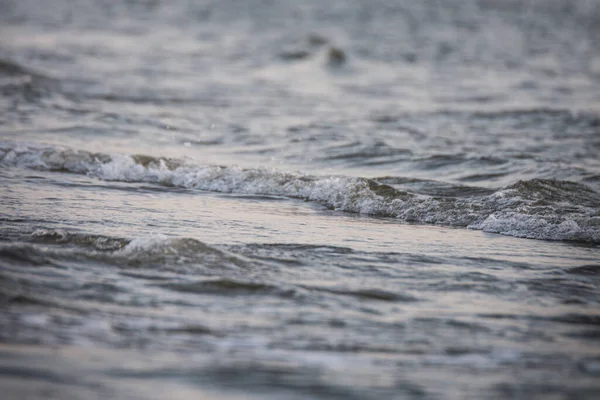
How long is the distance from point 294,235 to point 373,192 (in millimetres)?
1783

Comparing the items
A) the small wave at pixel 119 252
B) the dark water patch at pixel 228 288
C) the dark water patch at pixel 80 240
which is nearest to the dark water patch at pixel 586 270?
the dark water patch at pixel 228 288

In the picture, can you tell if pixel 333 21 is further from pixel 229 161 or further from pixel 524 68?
pixel 229 161

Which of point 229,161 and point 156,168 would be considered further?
point 229,161

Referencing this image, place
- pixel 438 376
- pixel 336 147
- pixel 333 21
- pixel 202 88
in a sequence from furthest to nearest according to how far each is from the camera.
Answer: pixel 333 21, pixel 202 88, pixel 336 147, pixel 438 376

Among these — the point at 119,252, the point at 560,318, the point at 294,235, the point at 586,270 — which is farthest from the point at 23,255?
the point at 586,270

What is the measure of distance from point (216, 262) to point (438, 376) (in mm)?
1809

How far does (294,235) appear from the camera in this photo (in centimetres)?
600

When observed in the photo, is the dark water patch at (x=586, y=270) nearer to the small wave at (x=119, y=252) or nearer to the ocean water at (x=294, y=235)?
the ocean water at (x=294, y=235)

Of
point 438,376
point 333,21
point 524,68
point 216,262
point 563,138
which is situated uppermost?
point 333,21

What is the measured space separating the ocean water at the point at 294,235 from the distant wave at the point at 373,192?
26 mm

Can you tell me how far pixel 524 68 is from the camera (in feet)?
62.8

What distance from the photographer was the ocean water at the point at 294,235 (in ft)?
12.0

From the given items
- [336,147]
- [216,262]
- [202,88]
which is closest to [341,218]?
[216,262]

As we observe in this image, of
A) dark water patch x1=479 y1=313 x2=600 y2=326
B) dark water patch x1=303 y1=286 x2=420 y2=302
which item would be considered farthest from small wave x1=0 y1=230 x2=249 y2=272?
dark water patch x1=479 y1=313 x2=600 y2=326
